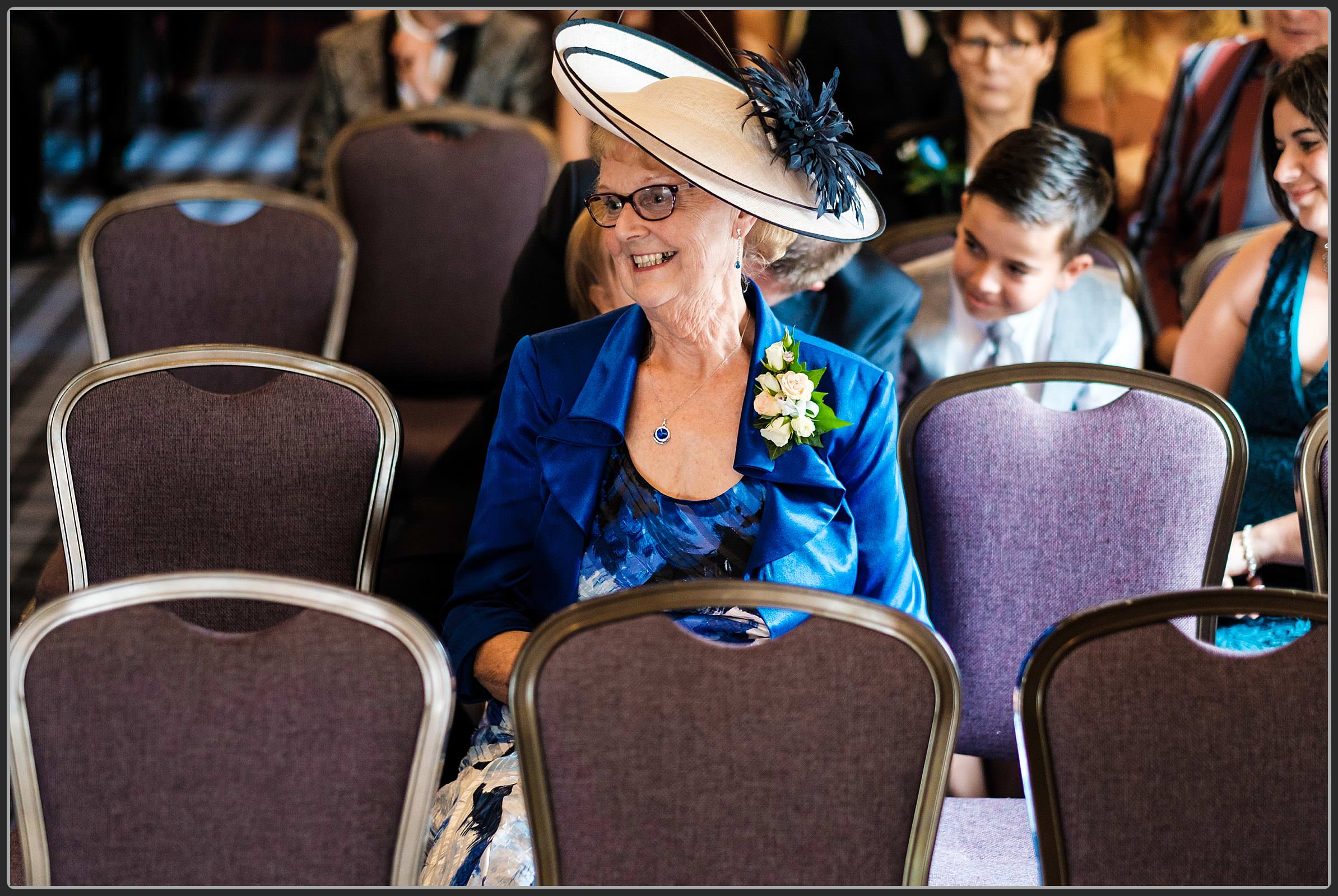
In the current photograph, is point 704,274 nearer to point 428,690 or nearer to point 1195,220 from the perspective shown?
point 428,690

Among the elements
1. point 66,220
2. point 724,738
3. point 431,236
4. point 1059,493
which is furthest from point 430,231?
point 66,220

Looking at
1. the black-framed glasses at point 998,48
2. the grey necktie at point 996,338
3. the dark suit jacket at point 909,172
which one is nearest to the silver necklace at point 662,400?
the grey necktie at point 996,338

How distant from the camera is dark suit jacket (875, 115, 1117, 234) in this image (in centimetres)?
353

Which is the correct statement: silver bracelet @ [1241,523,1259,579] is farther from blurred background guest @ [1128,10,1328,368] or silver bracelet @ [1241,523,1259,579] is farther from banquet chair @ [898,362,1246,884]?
blurred background guest @ [1128,10,1328,368]

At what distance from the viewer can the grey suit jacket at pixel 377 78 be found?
429cm

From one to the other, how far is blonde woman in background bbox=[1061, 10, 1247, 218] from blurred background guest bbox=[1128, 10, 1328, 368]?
2.17 feet

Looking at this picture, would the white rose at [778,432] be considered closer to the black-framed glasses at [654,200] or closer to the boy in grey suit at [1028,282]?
the black-framed glasses at [654,200]

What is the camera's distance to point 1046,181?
2.57m

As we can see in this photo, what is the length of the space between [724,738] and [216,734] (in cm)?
53

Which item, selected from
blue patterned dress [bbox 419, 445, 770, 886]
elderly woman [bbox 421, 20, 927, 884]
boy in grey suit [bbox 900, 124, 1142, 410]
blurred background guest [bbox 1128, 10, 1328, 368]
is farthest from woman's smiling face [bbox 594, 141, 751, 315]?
blurred background guest [bbox 1128, 10, 1328, 368]

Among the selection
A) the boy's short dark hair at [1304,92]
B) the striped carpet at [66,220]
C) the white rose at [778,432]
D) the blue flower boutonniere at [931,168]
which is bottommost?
the striped carpet at [66,220]

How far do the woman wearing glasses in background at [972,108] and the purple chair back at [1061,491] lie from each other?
1380 mm

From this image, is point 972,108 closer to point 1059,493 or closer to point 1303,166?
point 1303,166

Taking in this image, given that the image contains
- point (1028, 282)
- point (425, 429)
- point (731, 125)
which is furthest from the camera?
point (425, 429)
